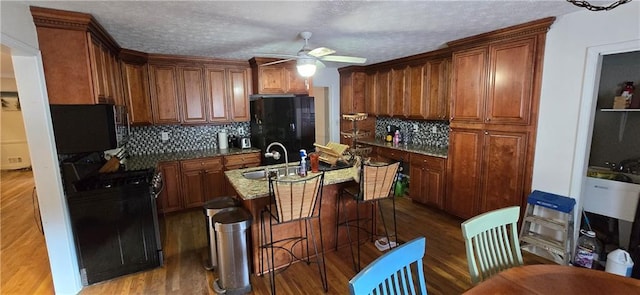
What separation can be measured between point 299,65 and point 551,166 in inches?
102

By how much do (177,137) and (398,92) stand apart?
11.5 feet

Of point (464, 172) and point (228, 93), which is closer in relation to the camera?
point (464, 172)

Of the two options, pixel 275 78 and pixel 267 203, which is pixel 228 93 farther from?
pixel 267 203

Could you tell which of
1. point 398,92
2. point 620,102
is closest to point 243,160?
point 398,92

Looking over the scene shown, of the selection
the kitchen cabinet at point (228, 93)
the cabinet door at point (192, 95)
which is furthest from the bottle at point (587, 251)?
the cabinet door at point (192, 95)

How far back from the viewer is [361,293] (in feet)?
3.52

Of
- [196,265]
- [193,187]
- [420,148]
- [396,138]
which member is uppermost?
[396,138]

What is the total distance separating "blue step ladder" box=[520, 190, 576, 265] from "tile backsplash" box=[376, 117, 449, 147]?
64.9 inches

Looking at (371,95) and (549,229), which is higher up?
Result: (371,95)

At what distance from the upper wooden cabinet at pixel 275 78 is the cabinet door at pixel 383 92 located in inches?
50.5

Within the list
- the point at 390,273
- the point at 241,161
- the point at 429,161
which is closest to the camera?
the point at 390,273

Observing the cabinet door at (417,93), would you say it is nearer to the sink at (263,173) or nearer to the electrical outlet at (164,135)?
the sink at (263,173)

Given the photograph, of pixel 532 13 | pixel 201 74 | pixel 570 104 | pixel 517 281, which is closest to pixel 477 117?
pixel 570 104

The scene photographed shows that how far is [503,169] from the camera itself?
3.12 m
